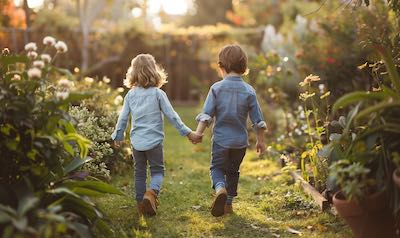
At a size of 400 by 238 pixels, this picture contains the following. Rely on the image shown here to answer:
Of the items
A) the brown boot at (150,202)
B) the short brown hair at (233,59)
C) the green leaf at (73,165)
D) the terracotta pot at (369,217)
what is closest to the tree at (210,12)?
the short brown hair at (233,59)

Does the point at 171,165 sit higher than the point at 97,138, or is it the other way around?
the point at 97,138

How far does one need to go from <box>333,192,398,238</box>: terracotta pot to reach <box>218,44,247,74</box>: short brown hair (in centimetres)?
176

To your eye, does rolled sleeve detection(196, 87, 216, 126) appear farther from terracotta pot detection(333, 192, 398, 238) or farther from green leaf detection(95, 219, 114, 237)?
terracotta pot detection(333, 192, 398, 238)

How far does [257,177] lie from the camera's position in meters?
7.49

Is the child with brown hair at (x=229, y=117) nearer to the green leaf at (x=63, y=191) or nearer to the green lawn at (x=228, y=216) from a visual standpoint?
the green lawn at (x=228, y=216)

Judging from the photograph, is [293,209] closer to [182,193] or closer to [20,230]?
[182,193]

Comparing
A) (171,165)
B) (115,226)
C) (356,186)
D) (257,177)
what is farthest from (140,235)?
(171,165)

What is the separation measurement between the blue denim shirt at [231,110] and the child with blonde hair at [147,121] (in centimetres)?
25

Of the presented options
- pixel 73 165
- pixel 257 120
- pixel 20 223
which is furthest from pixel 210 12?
pixel 20 223

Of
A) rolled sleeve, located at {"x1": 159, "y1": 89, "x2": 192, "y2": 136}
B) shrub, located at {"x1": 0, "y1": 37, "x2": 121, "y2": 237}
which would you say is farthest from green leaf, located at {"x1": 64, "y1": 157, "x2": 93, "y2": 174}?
rolled sleeve, located at {"x1": 159, "y1": 89, "x2": 192, "y2": 136}

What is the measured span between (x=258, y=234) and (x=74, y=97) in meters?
1.92

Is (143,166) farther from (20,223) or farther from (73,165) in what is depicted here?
(20,223)

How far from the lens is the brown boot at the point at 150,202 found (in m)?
5.26

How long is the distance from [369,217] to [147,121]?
224cm
